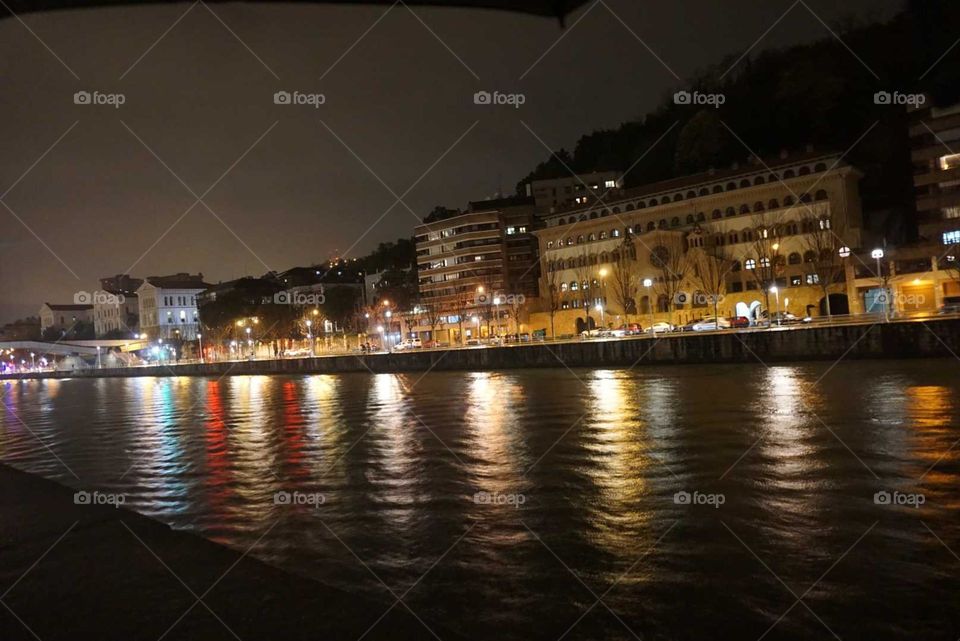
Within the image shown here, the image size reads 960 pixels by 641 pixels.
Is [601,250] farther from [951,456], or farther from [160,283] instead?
[160,283]

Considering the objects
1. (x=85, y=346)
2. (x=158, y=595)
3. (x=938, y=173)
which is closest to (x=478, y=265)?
(x=938, y=173)

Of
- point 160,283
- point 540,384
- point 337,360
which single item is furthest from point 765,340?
point 160,283

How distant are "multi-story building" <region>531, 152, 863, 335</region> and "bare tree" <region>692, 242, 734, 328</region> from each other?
0.09m

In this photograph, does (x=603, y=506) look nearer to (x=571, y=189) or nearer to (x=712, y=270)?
(x=712, y=270)

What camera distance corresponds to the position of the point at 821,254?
180 ft

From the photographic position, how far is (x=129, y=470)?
14023mm

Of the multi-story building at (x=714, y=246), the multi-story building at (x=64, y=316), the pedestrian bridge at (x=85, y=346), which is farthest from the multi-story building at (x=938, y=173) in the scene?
the multi-story building at (x=64, y=316)

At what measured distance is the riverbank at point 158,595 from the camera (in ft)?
15.4

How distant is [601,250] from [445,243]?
2891 centimetres

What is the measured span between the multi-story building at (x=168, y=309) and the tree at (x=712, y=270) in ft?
334

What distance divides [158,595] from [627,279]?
6595 cm

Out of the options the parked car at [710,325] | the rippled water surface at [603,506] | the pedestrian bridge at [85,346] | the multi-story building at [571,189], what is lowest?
the rippled water surface at [603,506]

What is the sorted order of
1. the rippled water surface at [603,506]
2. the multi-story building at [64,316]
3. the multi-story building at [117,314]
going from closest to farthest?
the rippled water surface at [603,506]
the multi-story building at [117,314]
the multi-story building at [64,316]

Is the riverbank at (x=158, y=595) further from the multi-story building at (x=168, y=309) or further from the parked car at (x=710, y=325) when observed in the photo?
the multi-story building at (x=168, y=309)
